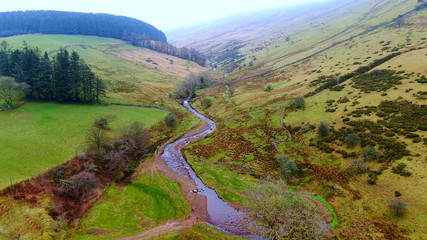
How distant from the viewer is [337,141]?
5247 cm

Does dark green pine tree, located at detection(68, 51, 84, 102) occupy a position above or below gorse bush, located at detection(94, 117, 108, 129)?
above

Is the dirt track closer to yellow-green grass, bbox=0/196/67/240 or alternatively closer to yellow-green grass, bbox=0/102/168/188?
yellow-green grass, bbox=0/196/67/240

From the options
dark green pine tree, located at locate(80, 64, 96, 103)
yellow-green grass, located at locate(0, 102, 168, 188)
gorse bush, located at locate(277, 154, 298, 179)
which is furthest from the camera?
dark green pine tree, located at locate(80, 64, 96, 103)

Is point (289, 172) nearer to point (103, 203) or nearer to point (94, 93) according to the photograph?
point (103, 203)

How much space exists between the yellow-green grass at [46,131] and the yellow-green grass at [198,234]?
30.2m

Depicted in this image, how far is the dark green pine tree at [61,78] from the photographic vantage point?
78062mm

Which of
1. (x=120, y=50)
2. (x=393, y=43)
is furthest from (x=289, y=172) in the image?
(x=120, y=50)

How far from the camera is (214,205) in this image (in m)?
42.8

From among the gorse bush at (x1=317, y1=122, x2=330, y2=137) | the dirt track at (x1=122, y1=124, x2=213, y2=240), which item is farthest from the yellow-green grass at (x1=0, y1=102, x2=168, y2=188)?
the gorse bush at (x1=317, y1=122, x2=330, y2=137)

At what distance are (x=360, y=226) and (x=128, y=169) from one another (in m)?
48.5

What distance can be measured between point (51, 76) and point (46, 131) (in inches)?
1231

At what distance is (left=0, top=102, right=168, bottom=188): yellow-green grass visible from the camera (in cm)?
4447

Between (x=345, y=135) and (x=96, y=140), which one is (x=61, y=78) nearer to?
(x=96, y=140)

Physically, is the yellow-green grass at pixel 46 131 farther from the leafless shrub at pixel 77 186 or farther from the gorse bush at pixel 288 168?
the gorse bush at pixel 288 168
